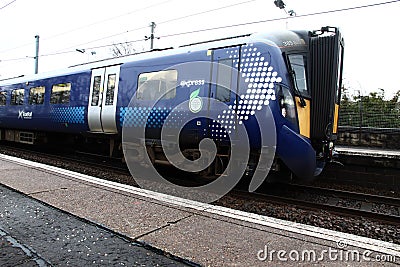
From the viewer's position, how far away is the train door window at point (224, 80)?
240 inches

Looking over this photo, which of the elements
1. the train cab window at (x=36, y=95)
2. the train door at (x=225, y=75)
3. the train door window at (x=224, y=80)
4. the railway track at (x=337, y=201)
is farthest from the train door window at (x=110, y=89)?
the train cab window at (x=36, y=95)

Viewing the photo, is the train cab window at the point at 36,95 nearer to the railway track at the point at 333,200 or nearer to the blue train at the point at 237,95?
the blue train at the point at 237,95

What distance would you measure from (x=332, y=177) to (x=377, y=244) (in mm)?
6112

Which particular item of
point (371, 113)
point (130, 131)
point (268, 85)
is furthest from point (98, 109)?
point (371, 113)

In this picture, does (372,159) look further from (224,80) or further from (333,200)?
(224,80)

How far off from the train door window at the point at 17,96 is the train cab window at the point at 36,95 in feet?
2.82

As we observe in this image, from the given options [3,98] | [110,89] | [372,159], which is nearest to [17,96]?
[3,98]

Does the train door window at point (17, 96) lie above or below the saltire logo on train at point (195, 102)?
above

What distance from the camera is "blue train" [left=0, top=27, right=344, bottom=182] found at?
572 cm

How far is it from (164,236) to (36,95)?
10.3m

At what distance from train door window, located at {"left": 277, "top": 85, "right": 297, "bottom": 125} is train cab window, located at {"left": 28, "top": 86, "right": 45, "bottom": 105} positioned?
29.5 ft

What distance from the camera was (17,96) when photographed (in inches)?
526

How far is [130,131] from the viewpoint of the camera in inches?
311

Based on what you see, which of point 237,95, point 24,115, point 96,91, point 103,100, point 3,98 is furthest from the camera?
point 3,98
